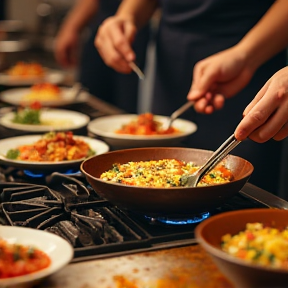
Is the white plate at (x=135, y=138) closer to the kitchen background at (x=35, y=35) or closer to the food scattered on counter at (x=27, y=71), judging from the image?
the food scattered on counter at (x=27, y=71)

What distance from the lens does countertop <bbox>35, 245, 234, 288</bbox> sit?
3.61ft

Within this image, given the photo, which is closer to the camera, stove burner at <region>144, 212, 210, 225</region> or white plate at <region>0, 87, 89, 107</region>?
stove burner at <region>144, 212, 210, 225</region>

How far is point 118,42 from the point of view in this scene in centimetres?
265

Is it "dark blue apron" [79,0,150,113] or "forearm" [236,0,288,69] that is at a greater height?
"forearm" [236,0,288,69]

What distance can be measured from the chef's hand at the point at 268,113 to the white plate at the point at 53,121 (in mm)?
1167

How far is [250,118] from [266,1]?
4.36ft

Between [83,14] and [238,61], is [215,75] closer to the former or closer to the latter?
[238,61]

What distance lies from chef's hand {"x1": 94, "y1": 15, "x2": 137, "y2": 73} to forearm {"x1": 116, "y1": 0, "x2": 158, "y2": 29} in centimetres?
18

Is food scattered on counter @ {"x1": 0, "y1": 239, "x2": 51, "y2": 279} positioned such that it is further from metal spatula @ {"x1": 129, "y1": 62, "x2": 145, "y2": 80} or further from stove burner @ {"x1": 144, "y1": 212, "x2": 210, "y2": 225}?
metal spatula @ {"x1": 129, "y1": 62, "x2": 145, "y2": 80}

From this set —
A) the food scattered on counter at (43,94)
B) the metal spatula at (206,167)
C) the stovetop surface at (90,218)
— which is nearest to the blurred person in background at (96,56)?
the food scattered on counter at (43,94)

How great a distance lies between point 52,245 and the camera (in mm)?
1167

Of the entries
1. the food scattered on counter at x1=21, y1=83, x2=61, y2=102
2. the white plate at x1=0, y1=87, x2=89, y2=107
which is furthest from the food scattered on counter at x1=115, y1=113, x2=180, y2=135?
the food scattered on counter at x1=21, y1=83, x2=61, y2=102

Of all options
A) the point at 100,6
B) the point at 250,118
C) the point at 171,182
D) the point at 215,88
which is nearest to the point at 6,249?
the point at 171,182

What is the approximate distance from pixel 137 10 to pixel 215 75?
97 cm
